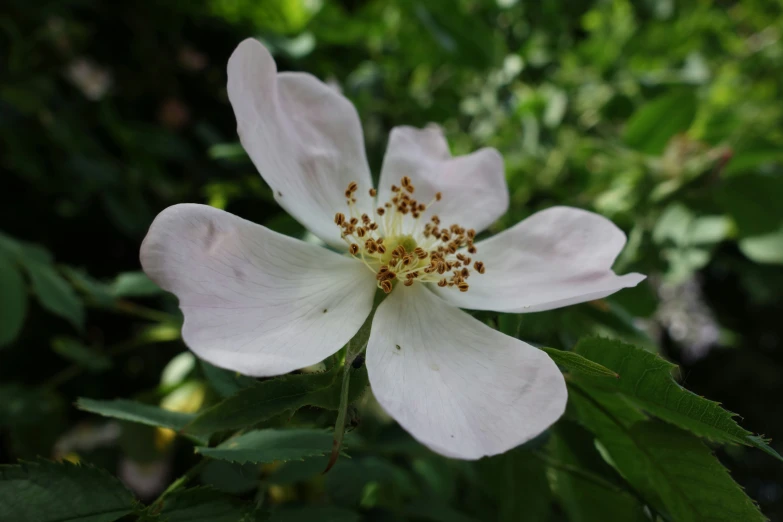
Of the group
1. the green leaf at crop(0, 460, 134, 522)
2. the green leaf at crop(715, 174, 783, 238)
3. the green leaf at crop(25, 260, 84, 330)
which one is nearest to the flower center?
the green leaf at crop(0, 460, 134, 522)

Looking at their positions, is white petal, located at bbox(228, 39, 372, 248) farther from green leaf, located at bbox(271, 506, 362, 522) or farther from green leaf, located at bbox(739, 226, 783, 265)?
green leaf, located at bbox(739, 226, 783, 265)

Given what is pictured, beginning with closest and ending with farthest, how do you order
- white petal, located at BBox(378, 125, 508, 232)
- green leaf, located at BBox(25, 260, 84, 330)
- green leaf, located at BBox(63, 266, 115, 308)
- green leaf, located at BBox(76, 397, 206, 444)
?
green leaf, located at BBox(76, 397, 206, 444), white petal, located at BBox(378, 125, 508, 232), green leaf, located at BBox(25, 260, 84, 330), green leaf, located at BBox(63, 266, 115, 308)

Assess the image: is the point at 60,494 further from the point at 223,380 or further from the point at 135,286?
the point at 135,286

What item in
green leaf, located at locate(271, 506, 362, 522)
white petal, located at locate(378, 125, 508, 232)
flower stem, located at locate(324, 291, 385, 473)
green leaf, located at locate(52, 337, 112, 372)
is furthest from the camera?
green leaf, located at locate(52, 337, 112, 372)

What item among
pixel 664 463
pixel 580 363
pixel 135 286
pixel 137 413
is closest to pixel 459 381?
pixel 580 363

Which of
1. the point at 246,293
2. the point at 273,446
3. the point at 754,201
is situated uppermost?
the point at 246,293

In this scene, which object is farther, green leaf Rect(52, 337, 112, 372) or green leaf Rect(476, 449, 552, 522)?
green leaf Rect(52, 337, 112, 372)

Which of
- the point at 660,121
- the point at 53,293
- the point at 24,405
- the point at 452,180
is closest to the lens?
the point at 452,180
